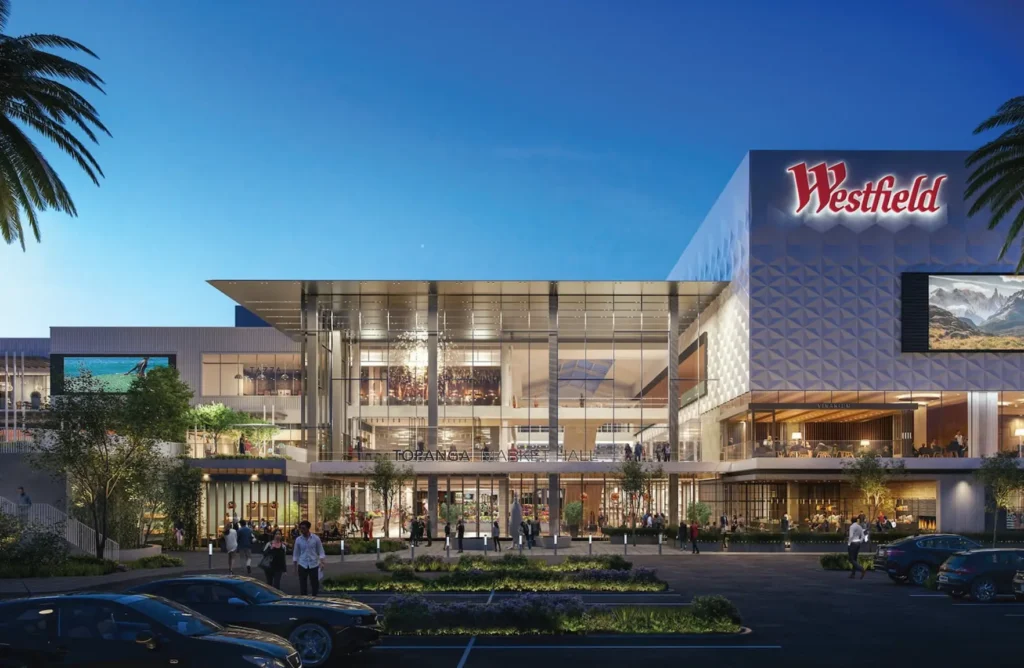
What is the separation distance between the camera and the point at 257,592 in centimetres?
1587

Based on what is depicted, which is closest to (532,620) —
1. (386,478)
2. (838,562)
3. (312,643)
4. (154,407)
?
(312,643)

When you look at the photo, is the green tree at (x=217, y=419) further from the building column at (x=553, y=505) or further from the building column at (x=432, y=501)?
the building column at (x=553, y=505)

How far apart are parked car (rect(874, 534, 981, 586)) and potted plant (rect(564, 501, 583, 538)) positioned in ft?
95.8

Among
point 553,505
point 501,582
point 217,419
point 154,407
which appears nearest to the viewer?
point 501,582

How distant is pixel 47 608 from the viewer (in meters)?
11.8

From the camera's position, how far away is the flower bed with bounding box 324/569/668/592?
26.7 m

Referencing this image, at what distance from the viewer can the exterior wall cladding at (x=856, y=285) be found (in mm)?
54750

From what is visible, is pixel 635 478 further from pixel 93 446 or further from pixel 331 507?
pixel 93 446

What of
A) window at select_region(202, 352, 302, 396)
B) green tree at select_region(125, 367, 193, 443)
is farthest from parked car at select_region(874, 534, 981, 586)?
window at select_region(202, 352, 302, 396)

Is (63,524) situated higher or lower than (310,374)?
lower

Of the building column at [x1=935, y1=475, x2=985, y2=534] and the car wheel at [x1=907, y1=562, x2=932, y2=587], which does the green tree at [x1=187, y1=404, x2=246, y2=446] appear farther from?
the car wheel at [x1=907, y1=562, x2=932, y2=587]

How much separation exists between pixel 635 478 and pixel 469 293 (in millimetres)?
13779

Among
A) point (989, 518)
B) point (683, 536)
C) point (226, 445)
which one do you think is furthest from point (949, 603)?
point (226, 445)

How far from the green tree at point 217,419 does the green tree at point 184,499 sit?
17.3 m
